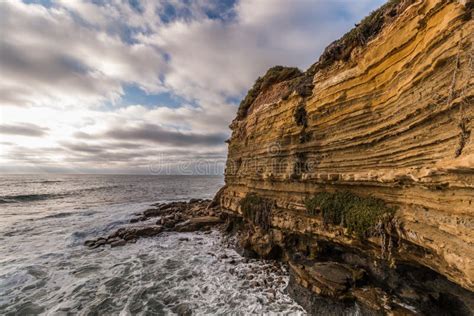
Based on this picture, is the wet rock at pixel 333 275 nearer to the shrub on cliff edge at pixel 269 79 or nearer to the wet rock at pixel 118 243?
the shrub on cliff edge at pixel 269 79

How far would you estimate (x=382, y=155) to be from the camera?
591cm

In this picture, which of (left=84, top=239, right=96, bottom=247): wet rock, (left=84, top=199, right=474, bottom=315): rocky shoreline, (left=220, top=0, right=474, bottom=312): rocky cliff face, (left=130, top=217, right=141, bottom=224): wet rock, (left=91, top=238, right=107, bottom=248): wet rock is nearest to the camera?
(left=220, top=0, right=474, bottom=312): rocky cliff face

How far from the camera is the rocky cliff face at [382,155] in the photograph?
4.02 metres

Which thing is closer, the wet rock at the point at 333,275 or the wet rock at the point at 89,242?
the wet rock at the point at 333,275

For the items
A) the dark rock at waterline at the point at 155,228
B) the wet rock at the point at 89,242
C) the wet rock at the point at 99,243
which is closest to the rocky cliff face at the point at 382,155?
the dark rock at waterline at the point at 155,228

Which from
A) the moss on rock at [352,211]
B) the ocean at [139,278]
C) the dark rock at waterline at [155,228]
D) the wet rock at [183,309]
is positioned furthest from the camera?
the dark rock at waterline at [155,228]

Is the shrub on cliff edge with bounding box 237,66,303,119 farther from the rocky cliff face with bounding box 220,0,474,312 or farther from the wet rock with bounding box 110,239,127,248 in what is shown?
the wet rock with bounding box 110,239,127,248

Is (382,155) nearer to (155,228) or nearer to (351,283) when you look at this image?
(351,283)

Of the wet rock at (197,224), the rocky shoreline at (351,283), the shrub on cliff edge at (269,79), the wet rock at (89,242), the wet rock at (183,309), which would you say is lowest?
the wet rock at (89,242)

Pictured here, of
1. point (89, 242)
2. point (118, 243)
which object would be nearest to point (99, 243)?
point (89, 242)

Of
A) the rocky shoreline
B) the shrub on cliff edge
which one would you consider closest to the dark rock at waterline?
the rocky shoreline

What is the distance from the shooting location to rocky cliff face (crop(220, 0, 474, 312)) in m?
4.02

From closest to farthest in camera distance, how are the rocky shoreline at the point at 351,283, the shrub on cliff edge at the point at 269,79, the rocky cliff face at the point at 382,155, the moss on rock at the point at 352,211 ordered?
1. the rocky cliff face at the point at 382,155
2. the rocky shoreline at the point at 351,283
3. the moss on rock at the point at 352,211
4. the shrub on cliff edge at the point at 269,79

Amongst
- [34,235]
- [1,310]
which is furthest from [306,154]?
[34,235]
